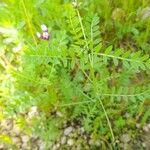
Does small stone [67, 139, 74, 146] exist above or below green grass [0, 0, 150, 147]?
below

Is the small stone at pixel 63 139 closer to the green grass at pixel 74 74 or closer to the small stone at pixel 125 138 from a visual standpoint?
the green grass at pixel 74 74

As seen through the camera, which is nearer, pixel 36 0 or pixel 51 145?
pixel 36 0

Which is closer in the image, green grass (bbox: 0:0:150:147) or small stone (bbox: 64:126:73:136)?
green grass (bbox: 0:0:150:147)

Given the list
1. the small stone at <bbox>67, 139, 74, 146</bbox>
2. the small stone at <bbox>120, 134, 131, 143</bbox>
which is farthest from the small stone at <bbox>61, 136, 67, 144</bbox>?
the small stone at <bbox>120, 134, 131, 143</bbox>

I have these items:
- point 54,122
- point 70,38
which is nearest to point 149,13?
point 70,38

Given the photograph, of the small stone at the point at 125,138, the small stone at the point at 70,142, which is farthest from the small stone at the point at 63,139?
the small stone at the point at 125,138

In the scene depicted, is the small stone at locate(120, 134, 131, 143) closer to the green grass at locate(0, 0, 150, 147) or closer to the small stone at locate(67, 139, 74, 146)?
the green grass at locate(0, 0, 150, 147)

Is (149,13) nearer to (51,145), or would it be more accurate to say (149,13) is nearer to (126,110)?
(126,110)

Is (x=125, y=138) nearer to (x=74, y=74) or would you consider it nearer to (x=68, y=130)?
(x=68, y=130)
